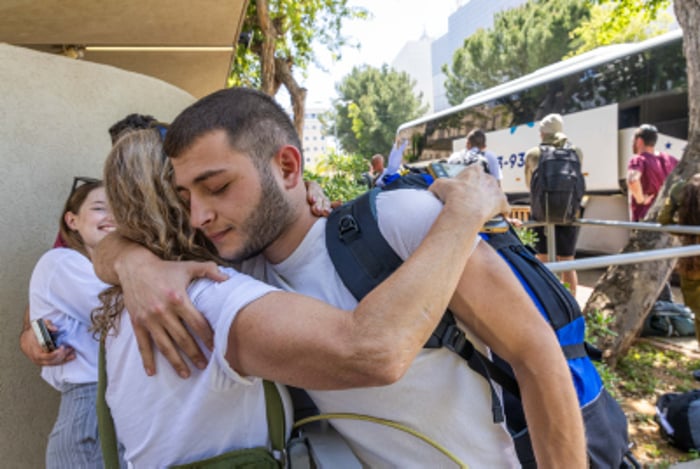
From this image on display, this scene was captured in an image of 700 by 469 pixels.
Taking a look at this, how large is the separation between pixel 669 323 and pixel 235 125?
602cm

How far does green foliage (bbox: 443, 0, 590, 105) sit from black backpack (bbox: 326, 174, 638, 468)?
29.3 m

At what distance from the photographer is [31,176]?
2.79 m

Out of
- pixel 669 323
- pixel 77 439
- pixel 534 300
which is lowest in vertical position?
pixel 669 323

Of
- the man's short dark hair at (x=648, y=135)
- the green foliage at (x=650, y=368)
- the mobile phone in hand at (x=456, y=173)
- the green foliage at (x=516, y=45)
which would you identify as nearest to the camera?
the mobile phone in hand at (x=456, y=173)

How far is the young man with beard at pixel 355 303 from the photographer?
1290 mm

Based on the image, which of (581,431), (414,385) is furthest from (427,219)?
(581,431)

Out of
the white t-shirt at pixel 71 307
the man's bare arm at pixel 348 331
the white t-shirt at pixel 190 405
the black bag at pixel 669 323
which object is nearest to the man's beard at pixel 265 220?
the white t-shirt at pixel 190 405

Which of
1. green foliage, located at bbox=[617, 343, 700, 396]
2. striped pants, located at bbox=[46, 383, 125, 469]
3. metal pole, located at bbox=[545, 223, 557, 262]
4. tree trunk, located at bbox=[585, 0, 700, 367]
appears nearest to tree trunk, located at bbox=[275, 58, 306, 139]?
metal pole, located at bbox=[545, 223, 557, 262]

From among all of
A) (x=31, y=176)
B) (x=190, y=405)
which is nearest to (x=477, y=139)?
(x=31, y=176)

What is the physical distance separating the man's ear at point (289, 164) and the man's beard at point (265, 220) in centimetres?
6

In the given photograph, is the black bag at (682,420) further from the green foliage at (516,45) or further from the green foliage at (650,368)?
the green foliage at (516,45)

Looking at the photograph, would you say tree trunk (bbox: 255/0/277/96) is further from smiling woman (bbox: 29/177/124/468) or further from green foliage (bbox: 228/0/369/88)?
smiling woman (bbox: 29/177/124/468)

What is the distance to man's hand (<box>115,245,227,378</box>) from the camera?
122cm

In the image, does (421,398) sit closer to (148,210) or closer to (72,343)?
(148,210)
